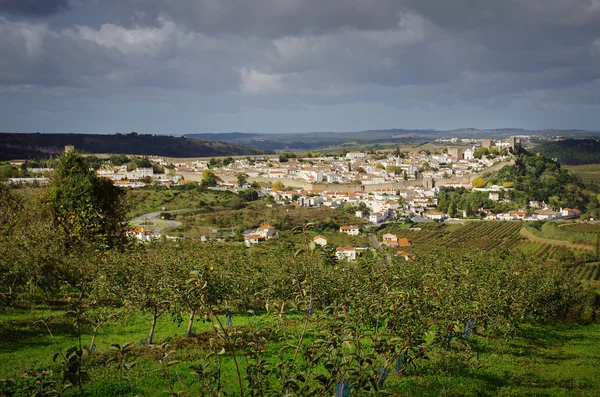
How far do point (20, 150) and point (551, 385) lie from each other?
103 m

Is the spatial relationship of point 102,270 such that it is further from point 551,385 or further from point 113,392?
point 551,385

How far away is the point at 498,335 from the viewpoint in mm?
11969

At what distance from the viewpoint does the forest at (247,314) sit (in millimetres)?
4945

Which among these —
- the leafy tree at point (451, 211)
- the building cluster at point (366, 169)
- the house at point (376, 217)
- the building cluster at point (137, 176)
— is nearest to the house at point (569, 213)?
the leafy tree at point (451, 211)

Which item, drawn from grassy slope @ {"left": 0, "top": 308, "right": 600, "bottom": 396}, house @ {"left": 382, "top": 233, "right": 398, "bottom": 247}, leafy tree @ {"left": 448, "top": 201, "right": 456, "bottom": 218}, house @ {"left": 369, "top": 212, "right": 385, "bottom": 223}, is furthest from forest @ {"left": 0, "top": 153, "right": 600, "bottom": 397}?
leafy tree @ {"left": 448, "top": 201, "right": 456, "bottom": 218}

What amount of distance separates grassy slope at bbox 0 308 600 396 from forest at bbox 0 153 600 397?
40 millimetres

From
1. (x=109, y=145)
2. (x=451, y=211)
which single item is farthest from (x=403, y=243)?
(x=109, y=145)

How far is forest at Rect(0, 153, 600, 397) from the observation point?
4945mm

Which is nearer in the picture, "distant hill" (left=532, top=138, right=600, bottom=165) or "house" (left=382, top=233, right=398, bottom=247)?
"house" (left=382, top=233, right=398, bottom=247)

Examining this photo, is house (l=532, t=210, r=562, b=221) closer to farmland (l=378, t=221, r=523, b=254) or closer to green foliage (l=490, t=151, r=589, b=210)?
farmland (l=378, t=221, r=523, b=254)

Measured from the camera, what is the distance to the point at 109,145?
409ft

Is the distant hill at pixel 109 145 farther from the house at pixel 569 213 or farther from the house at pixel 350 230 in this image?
the house at pixel 569 213

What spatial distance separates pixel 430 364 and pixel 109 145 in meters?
125

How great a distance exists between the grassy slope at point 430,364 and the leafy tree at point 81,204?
4175mm
